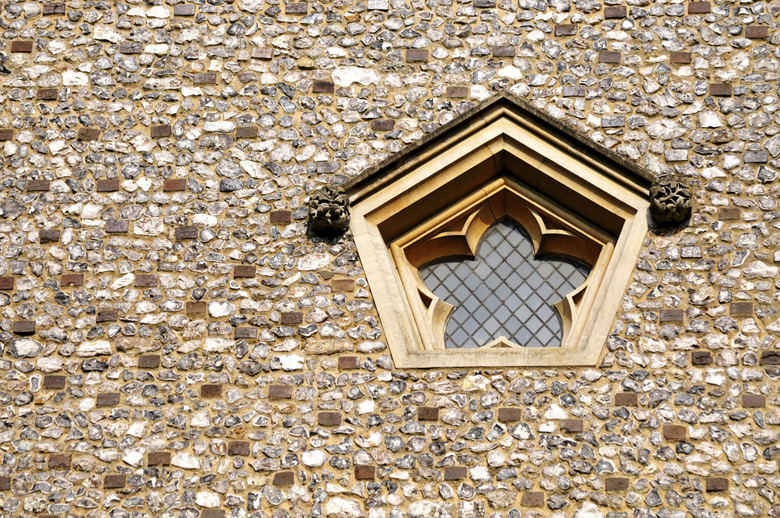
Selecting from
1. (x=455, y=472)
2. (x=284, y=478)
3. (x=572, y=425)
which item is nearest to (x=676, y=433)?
(x=572, y=425)

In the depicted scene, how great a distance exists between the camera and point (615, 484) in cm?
853

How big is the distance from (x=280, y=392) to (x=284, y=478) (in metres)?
0.60

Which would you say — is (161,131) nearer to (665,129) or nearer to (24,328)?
(24,328)

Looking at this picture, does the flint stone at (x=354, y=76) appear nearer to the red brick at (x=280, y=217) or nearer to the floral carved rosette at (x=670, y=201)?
the red brick at (x=280, y=217)

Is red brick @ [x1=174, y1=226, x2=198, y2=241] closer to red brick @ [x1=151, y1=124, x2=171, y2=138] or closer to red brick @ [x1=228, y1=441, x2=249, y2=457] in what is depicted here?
red brick @ [x1=151, y1=124, x2=171, y2=138]

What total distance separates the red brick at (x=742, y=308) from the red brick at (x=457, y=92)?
8.19ft

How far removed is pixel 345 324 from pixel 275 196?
3.71ft

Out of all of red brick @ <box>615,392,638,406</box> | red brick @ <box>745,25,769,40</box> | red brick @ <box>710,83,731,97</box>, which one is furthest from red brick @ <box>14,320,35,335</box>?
red brick @ <box>745,25,769,40</box>

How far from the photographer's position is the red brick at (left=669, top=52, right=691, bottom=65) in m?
9.98

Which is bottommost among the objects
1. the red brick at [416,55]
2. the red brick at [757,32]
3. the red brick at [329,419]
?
the red brick at [329,419]

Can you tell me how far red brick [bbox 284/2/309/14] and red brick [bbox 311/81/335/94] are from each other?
663 millimetres

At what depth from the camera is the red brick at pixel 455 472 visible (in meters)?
8.63

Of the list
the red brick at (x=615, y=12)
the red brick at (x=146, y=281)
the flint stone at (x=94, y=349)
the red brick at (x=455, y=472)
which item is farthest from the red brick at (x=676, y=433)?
the flint stone at (x=94, y=349)

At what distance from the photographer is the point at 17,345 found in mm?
9273
